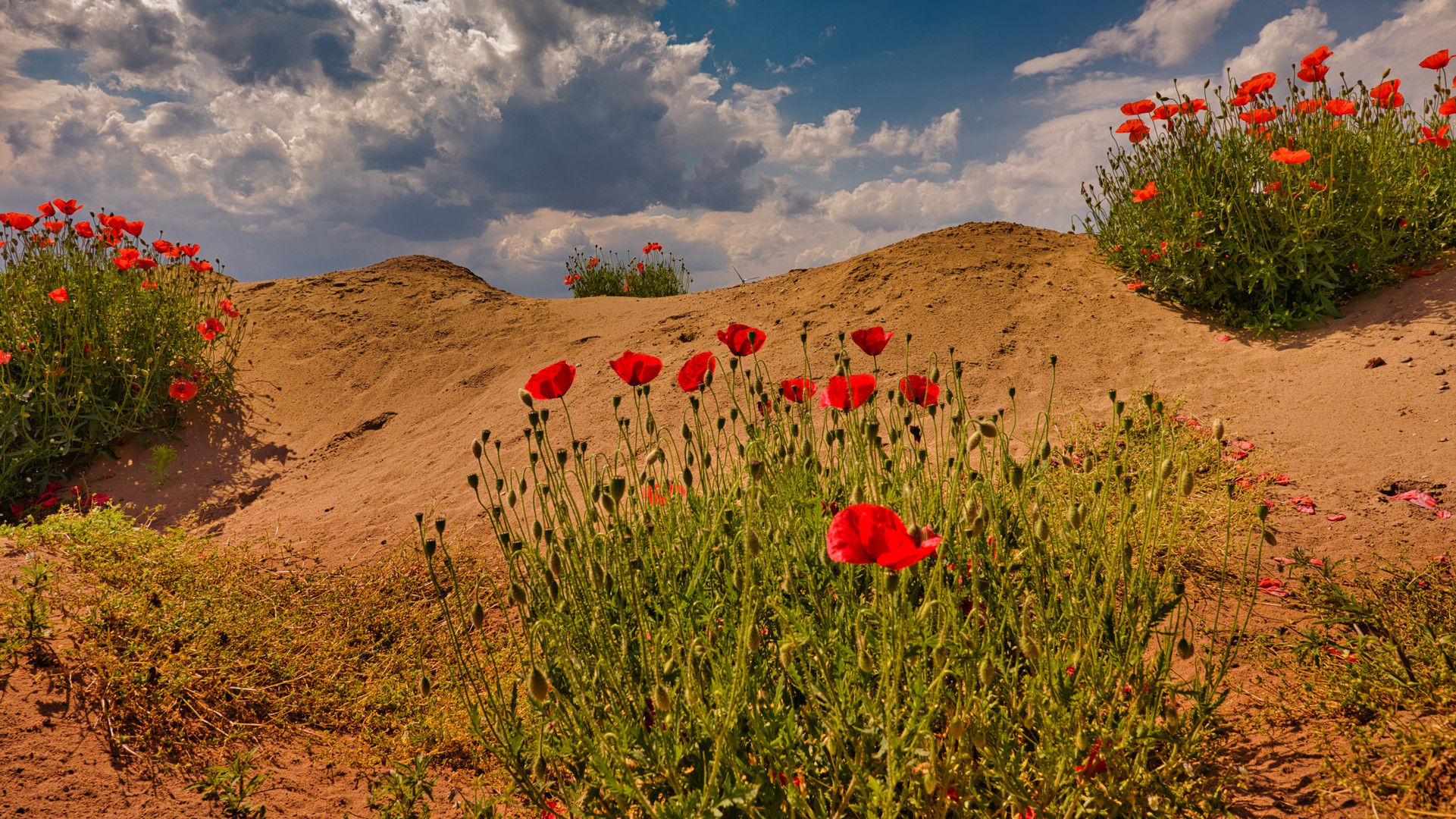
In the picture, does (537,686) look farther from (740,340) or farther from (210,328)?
(210,328)

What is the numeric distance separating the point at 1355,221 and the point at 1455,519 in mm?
3412

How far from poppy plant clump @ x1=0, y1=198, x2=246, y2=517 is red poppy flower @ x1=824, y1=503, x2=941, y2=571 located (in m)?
6.18

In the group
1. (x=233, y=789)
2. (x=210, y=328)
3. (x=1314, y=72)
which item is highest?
(x=1314, y=72)

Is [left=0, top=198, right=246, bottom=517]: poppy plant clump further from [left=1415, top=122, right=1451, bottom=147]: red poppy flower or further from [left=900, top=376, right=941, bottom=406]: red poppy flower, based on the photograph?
[left=1415, top=122, right=1451, bottom=147]: red poppy flower

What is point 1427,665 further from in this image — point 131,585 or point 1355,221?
point 1355,221

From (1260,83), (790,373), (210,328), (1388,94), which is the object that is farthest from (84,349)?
(1388,94)

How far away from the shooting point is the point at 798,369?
17.6 ft

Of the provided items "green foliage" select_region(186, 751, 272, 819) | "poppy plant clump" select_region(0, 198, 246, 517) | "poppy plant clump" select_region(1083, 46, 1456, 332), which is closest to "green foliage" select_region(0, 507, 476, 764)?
"green foliage" select_region(186, 751, 272, 819)

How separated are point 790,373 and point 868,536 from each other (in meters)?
4.13

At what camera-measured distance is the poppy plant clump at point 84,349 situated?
525cm

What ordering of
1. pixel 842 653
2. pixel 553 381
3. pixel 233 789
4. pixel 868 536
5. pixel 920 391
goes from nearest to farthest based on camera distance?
pixel 868 536 → pixel 842 653 → pixel 233 789 → pixel 553 381 → pixel 920 391

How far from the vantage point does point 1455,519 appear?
287 cm

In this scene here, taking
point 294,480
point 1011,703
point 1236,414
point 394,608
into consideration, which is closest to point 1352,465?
point 1236,414

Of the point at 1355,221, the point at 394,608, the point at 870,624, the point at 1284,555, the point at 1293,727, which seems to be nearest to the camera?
the point at 870,624
